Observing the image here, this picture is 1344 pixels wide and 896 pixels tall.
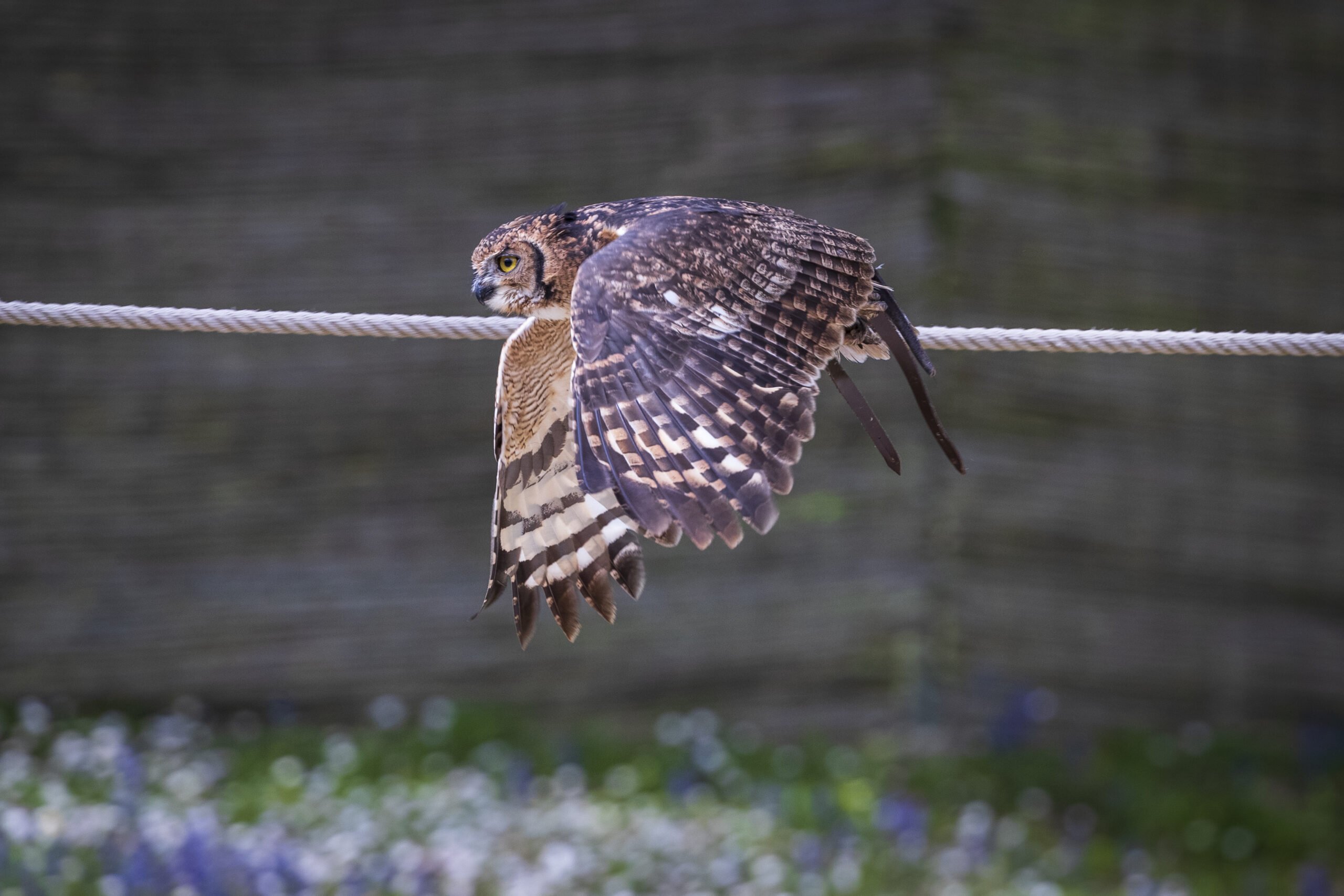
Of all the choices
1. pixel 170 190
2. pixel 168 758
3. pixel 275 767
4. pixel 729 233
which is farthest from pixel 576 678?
pixel 729 233

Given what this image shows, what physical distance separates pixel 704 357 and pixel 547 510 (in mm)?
759

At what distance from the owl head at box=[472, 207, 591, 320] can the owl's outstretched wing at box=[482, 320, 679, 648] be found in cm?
8

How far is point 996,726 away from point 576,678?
4.53ft

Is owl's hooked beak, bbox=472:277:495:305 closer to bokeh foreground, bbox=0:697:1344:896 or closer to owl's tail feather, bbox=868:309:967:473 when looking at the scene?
owl's tail feather, bbox=868:309:967:473

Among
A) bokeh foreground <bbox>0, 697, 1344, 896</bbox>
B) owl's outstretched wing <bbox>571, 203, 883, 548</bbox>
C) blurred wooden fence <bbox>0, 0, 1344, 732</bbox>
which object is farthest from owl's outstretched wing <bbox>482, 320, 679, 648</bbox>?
blurred wooden fence <bbox>0, 0, 1344, 732</bbox>

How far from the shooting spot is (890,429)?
15.3 ft

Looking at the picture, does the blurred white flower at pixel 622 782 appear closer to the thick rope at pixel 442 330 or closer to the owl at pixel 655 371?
the owl at pixel 655 371

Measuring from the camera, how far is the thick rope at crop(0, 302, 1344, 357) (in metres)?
2.27

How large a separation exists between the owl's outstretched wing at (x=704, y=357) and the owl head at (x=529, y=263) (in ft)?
0.53

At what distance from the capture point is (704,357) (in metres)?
2.07

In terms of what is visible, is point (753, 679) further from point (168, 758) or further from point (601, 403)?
point (601, 403)

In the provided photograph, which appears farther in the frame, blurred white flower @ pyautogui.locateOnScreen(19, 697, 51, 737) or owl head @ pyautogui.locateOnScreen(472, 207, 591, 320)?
blurred white flower @ pyautogui.locateOnScreen(19, 697, 51, 737)

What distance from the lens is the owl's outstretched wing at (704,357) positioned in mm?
1895

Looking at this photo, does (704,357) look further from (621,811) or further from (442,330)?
(621,811)
